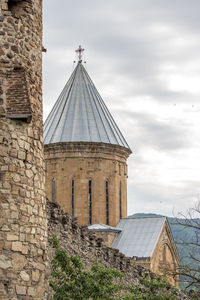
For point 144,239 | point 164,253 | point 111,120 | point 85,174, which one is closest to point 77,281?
point 144,239

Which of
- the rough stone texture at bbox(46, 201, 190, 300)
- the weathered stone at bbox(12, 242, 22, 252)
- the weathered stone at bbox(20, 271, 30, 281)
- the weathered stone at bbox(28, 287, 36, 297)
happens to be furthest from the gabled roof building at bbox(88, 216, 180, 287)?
the weathered stone at bbox(12, 242, 22, 252)

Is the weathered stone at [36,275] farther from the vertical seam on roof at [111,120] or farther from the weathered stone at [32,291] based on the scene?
the vertical seam on roof at [111,120]

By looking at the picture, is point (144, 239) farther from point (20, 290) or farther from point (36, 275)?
point (20, 290)

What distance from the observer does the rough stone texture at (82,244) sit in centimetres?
1295

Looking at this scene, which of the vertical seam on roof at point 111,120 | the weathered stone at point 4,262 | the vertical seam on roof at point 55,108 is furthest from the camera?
the vertical seam on roof at point 55,108

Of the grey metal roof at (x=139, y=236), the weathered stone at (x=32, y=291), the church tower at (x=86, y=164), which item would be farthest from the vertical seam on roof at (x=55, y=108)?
the weathered stone at (x=32, y=291)

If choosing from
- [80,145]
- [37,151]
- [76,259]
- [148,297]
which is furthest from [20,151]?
Answer: [80,145]

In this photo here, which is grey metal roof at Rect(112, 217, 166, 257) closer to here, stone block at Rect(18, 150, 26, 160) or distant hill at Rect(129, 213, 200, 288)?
distant hill at Rect(129, 213, 200, 288)

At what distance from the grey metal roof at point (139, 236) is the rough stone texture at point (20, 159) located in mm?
24711

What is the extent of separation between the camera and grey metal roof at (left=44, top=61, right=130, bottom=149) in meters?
34.0

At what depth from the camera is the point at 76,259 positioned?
1071cm

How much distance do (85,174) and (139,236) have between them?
14.4 ft

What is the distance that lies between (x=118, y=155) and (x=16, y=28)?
88.9 ft

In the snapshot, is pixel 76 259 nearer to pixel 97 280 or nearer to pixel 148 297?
pixel 97 280
